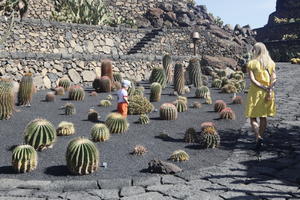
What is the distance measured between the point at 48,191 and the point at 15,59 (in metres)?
10.7

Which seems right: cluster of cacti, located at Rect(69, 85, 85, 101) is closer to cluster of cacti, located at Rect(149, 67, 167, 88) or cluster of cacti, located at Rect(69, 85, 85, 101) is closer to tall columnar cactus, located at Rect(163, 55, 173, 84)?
cluster of cacti, located at Rect(149, 67, 167, 88)

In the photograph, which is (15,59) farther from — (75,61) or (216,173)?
(216,173)

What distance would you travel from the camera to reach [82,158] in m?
5.86

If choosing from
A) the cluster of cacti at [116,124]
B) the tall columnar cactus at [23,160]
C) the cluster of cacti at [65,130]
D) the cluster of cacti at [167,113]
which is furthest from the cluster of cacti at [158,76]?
the tall columnar cactus at [23,160]

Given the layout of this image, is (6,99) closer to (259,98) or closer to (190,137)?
(190,137)

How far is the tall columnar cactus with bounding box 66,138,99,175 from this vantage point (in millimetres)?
5863

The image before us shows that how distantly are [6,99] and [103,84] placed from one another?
5.82 meters

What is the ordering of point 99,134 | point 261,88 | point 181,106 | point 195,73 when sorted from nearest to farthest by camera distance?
1. point 261,88
2. point 99,134
3. point 181,106
4. point 195,73

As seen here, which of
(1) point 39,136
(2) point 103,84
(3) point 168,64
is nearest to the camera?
(1) point 39,136

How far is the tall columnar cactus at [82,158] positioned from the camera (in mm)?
5863

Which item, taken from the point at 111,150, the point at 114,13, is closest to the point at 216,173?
the point at 111,150

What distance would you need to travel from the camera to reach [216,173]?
5.92 metres

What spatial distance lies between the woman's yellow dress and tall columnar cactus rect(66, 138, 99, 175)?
3.00 meters

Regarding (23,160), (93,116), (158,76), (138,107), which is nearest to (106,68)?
(158,76)
